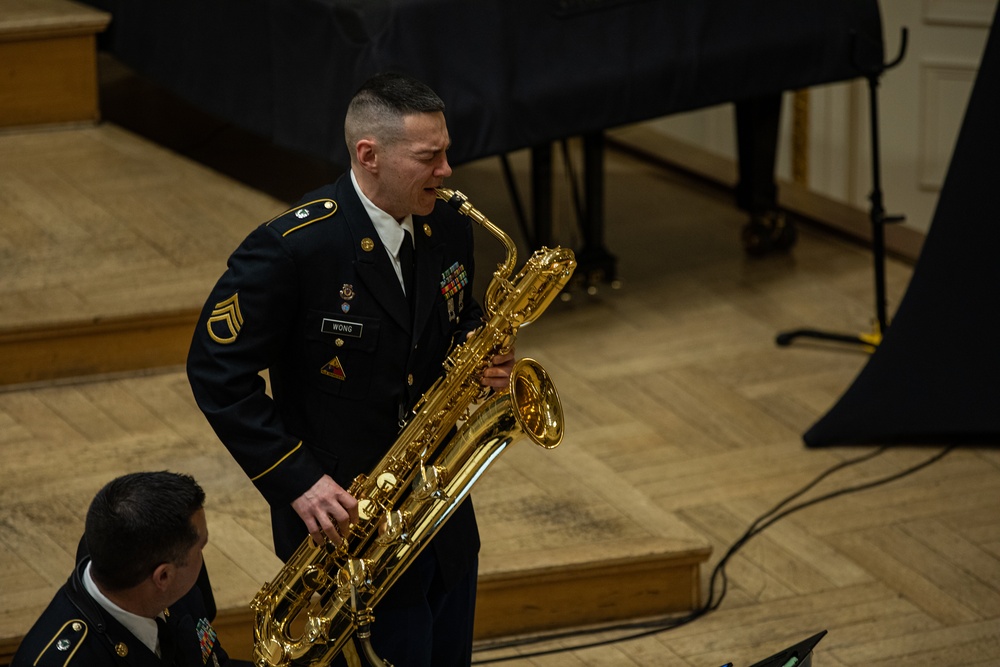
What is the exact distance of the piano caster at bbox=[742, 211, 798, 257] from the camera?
5.40 meters

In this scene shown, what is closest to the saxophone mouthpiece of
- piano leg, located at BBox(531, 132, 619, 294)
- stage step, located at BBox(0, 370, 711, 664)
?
stage step, located at BBox(0, 370, 711, 664)

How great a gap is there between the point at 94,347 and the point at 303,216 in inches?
79.5

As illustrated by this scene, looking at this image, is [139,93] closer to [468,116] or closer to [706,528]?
[468,116]

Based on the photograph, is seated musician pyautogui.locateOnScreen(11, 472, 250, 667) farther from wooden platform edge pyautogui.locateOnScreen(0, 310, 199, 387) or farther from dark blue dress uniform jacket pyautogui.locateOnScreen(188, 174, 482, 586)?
wooden platform edge pyautogui.locateOnScreen(0, 310, 199, 387)

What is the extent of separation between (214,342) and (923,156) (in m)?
4.44

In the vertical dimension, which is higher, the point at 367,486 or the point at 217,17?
the point at 217,17

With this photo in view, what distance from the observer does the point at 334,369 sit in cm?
230

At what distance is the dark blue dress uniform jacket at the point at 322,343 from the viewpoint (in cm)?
221

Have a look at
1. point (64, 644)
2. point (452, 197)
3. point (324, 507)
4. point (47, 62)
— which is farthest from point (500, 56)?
point (64, 644)

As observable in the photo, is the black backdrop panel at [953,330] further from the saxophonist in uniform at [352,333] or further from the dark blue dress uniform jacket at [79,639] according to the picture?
the dark blue dress uniform jacket at [79,639]

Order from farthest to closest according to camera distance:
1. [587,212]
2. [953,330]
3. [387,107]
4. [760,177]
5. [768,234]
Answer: [768,234]
[760,177]
[587,212]
[953,330]
[387,107]

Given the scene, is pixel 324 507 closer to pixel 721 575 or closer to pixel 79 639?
pixel 79 639

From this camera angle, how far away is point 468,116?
4176 mm

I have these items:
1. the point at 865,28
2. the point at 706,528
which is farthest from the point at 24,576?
the point at 865,28
